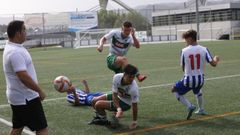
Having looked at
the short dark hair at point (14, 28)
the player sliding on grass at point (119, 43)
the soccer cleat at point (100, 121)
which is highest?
the short dark hair at point (14, 28)

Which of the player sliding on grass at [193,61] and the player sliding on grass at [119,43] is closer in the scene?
the player sliding on grass at [193,61]

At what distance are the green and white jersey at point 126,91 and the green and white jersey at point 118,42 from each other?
1.83 metres

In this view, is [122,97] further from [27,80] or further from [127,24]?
[27,80]

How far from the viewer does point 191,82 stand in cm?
776

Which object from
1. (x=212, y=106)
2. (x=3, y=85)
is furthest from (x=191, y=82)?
(x=3, y=85)

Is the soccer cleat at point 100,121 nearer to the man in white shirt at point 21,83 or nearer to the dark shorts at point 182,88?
the dark shorts at point 182,88

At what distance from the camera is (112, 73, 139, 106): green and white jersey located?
7117 millimetres

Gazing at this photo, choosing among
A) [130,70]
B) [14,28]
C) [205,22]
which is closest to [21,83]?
[14,28]

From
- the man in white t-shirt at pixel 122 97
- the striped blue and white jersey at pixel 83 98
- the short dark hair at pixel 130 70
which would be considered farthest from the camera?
the striped blue and white jersey at pixel 83 98

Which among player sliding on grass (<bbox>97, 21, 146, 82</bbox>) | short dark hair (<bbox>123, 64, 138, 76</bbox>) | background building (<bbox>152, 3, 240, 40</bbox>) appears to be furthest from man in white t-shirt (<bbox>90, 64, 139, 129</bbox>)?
background building (<bbox>152, 3, 240, 40</bbox>)

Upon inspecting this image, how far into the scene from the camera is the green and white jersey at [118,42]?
8.97 meters

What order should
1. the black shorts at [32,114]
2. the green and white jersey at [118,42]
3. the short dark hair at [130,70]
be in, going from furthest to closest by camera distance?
1. the green and white jersey at [118,42]
2. the short dark hair at [130,70]
3. the black shorts at [32,114]

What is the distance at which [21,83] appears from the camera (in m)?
5.21

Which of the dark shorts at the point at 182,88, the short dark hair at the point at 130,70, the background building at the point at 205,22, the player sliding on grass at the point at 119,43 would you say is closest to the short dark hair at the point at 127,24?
the player sliding on grass at the point at 119,43
